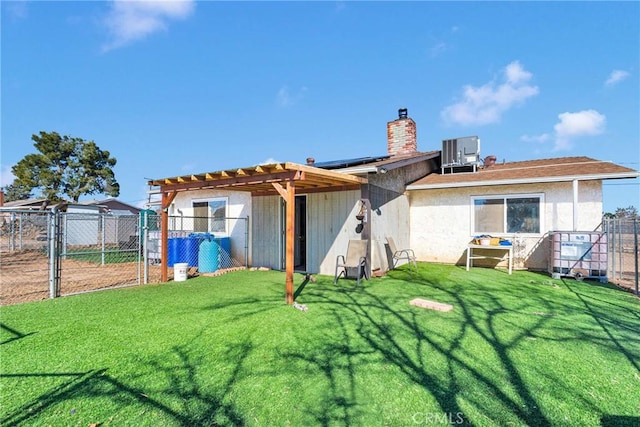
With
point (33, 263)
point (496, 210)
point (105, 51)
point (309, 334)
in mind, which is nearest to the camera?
point (309, 334)

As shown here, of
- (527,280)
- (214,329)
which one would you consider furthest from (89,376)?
(527,280)

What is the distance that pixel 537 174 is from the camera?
27.0ft

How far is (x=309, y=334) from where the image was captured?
3680mm

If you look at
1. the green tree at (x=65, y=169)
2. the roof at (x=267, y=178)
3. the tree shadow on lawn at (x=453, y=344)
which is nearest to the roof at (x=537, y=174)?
the roof at (x=267, y=178)

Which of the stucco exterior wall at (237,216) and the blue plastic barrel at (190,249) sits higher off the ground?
the stucco exterior wall at (237,216)

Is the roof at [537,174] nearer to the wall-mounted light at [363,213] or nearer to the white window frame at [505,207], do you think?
the white window frame at [505,207]

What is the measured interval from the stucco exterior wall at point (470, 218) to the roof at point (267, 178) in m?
3.69

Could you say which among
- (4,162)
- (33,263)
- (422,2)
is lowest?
(33,263)

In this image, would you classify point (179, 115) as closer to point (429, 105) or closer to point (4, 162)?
point (429, 105)

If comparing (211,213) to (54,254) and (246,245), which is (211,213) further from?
(54,254)

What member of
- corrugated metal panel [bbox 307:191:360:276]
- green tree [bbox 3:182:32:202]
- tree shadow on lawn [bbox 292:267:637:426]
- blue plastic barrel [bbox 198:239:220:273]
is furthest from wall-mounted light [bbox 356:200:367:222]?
green tree [bbox 3:182:32:202]

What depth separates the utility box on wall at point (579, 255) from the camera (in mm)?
7012

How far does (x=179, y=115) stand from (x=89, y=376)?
1865 cm

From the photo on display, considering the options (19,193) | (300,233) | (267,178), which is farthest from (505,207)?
(19,193)
